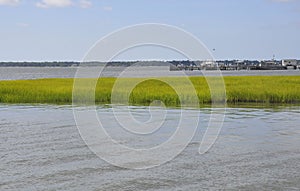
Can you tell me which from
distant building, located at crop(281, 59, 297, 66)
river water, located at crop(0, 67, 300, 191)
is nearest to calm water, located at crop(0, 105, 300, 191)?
river water, located at crop(0, 67, 300, 191)

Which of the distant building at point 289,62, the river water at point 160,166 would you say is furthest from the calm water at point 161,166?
the distant building at point 289,62

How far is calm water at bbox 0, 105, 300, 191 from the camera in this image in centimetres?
1280

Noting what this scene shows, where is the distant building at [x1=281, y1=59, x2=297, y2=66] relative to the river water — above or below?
above

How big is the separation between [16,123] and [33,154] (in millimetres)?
8459

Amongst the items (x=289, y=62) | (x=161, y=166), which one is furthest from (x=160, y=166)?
(x=289, y=62)

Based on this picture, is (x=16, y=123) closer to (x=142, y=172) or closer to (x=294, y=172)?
(x=142, y=172)

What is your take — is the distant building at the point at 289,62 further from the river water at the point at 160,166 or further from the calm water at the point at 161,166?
the calm water at the point at 161,166

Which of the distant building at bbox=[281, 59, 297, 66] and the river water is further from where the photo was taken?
the distant building at bbox=[281, 59, 297, 66]

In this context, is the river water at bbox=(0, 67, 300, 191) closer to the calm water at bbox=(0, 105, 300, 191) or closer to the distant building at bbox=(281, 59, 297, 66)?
→ the calm water at bbox=(0, 105, 300, 191)

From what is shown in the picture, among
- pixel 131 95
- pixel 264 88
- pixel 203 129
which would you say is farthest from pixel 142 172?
pixel 264 88

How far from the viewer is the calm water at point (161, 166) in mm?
12797

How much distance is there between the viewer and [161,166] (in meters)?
14.9

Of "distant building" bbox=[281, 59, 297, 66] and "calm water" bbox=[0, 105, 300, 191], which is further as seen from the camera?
"distant building" bbox=[281, 59, 297, 66]

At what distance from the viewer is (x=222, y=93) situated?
38.8m
